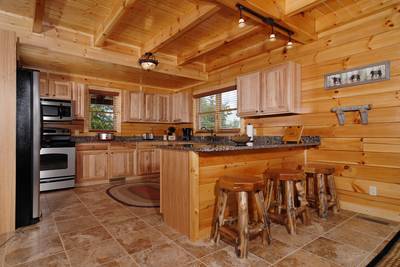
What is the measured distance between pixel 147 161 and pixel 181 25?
3.06 meters

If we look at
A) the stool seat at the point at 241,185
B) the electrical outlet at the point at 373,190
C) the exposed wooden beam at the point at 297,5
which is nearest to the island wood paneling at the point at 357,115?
the electrical outlet at the point at 373,190

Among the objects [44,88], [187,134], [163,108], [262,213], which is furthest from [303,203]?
[44,88]

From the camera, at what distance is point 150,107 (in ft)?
17.7

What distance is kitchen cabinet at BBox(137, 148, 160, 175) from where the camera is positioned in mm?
4914

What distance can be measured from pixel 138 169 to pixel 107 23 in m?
2.97

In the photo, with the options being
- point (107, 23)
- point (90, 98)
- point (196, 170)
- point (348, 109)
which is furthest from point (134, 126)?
point (348, 109)

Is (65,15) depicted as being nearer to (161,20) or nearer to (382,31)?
(161,20)

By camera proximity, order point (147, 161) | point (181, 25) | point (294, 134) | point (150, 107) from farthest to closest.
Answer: point (150, 107) < point (147, 161) < point (294, 134) < point (181, 25)

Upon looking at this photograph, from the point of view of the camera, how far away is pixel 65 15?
3.05 m

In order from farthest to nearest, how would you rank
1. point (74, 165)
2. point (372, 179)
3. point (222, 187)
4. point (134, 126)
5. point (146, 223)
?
point (134, 126), point (74, 165), point (372, 179), point (146, 223), point (222, 187)

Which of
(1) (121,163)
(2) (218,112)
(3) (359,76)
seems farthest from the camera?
(2) (218,112)

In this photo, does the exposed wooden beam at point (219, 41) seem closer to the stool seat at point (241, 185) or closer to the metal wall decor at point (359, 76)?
the metal wall decor at point (359, 76)

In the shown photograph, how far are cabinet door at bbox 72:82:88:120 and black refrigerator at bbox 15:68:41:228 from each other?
6.67 feet

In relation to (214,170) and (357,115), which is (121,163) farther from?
(357,115)
